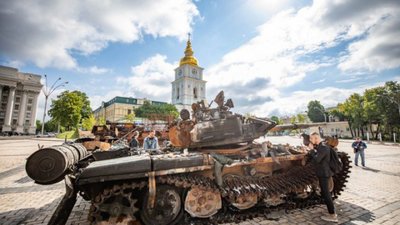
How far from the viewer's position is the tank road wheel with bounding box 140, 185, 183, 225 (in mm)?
4098

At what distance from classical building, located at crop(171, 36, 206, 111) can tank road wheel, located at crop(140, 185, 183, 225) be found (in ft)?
232

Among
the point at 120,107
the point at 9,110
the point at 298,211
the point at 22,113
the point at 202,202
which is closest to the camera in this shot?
the point at 202,202

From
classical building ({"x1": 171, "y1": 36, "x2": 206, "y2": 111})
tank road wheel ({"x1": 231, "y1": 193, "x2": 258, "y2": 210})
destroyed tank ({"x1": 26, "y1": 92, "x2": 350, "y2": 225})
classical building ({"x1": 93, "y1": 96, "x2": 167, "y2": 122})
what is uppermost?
classical building ({"x1": 171, "y1": 36, "x2": 206, "y2": 111})

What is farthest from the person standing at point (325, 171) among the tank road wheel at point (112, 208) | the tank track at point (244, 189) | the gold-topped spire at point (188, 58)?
the gold-topped spire at point (188, 58)

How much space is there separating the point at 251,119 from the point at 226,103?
896mm

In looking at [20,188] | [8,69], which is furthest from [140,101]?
[20,188]

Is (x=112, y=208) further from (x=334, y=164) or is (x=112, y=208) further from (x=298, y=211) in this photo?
(x=334, y=164)

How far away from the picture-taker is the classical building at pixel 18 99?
63.5m

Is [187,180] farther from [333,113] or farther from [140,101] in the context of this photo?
[140,101]

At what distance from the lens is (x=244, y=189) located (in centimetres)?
454

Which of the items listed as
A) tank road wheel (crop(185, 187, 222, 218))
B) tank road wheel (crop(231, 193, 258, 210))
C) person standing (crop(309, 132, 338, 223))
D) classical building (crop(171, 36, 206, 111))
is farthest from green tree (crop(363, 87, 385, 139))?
classical building (crop(171, 36, 206, 111))

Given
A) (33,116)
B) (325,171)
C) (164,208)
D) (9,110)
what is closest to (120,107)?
(33,116)

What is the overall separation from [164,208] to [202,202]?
79cm

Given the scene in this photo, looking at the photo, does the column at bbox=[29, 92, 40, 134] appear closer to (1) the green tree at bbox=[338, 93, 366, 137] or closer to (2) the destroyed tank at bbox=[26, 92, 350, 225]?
(2) the destroyed tank at bbox=[26, 92, 350, 225]
